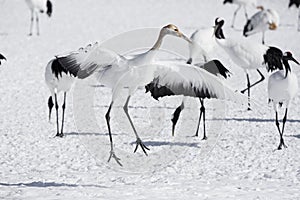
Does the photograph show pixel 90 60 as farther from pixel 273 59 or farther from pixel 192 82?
pixel 273 59

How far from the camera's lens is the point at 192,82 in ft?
20.9

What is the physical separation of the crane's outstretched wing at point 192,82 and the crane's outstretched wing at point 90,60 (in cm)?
33

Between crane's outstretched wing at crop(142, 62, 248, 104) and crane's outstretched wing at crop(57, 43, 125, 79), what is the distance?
328mm

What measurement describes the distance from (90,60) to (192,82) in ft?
3.51

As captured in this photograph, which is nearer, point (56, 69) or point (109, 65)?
point (109, 65)

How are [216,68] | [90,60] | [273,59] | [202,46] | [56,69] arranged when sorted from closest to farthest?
1. [90,60]
2. [216,68]
3. [56,69]
4. [273,59]
5. [202,46]

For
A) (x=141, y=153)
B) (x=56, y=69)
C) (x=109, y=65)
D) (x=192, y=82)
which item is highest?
(x=56, y=69)

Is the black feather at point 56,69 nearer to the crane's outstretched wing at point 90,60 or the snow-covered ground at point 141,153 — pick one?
the snow-covered ground at point 141,153

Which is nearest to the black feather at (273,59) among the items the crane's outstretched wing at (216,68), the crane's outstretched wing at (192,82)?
the crane's outstretched wing at (216,68)

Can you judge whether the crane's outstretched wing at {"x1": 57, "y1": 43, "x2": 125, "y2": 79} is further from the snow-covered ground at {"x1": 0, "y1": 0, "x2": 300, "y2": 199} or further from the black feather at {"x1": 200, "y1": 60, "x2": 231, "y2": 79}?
the black feather at {"x1": 200, "y1": 60, "x2": 231, "y2": 79}

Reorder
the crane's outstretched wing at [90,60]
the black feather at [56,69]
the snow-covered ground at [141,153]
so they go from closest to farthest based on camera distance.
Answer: the snow-covered ground at [141,153]
the crane's outstretched wing at [90,60]
the black feather at [56,69]

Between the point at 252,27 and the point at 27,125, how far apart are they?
8069 millimetres

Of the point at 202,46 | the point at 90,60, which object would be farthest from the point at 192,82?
the point at 202,46

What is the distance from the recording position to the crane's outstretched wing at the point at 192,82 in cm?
614
